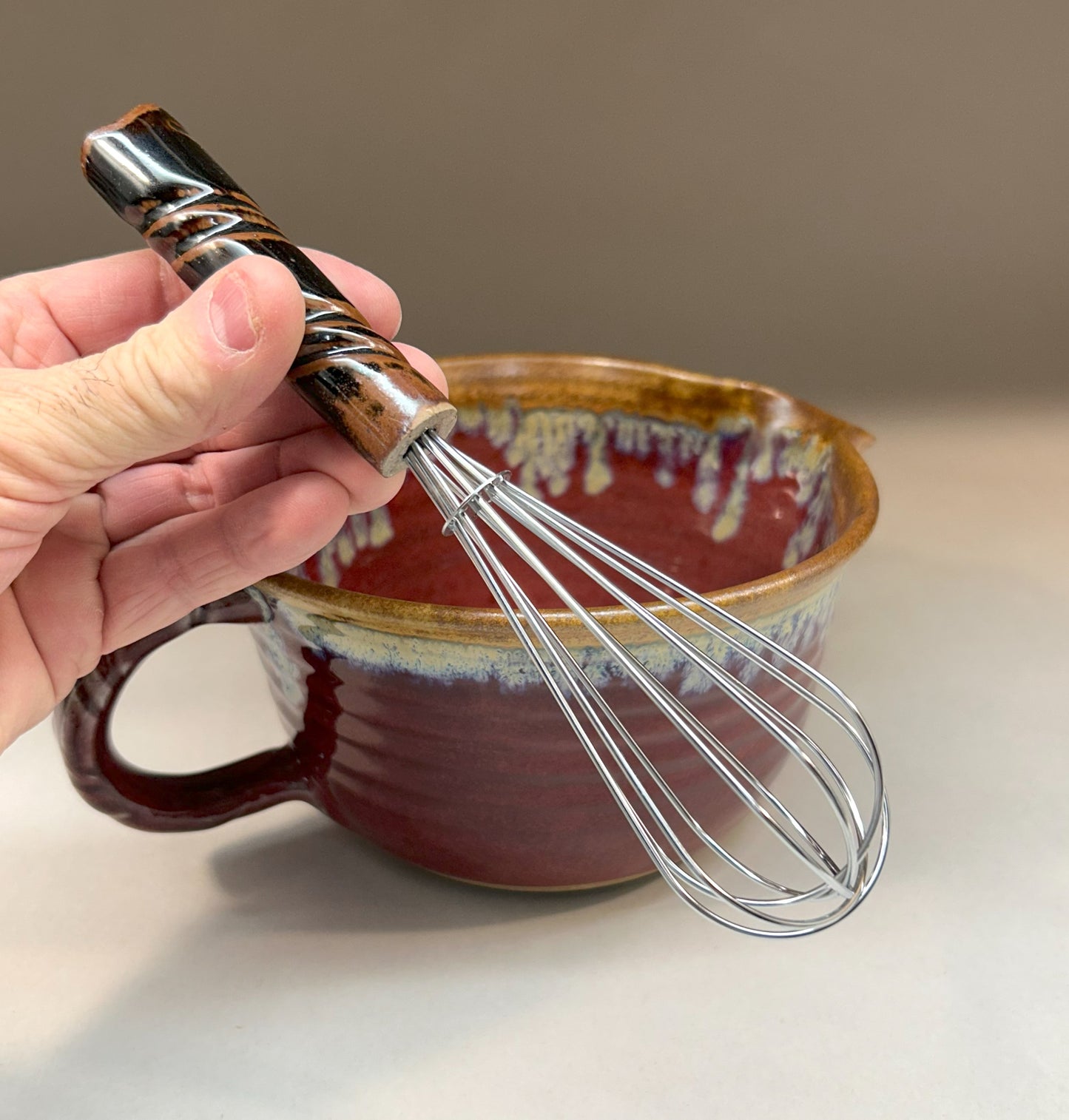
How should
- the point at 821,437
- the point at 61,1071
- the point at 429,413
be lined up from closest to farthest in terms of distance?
the point at 429,413, the point at 61,1071, the point at 821,437

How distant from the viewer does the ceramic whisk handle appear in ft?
1.34

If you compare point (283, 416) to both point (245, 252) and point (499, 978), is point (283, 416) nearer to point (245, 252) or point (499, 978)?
point (245, 252)

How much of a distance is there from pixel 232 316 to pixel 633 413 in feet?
1.24

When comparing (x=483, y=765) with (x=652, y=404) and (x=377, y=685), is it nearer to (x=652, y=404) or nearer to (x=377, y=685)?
(x=377, y=685)

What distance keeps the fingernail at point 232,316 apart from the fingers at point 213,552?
12cm

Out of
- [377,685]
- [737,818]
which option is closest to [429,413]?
[377,685]

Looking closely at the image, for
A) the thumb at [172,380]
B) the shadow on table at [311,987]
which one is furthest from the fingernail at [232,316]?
the shadow on table at [311,987]

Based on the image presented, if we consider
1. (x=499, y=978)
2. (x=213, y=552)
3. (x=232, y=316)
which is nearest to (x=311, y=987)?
(x=499, y=978)

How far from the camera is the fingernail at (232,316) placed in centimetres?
38

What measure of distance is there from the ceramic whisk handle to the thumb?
0.02m

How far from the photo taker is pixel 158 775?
1.81ft

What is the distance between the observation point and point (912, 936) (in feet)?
1.86

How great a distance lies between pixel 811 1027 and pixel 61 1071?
1.00 ft

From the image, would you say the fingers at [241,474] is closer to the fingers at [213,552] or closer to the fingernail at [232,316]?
the fingers at [213,552]
